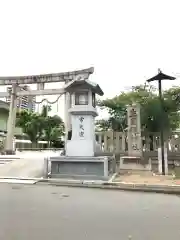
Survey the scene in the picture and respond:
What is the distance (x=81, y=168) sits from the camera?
12.0m

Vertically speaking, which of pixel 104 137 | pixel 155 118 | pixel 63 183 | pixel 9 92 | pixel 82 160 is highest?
pixel 9 92

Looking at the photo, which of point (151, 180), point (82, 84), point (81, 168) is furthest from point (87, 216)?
point (82, 84)

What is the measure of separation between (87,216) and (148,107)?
15.2 meters

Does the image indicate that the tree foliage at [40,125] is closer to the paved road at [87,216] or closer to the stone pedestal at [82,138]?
the stone pedestal at [82,138]

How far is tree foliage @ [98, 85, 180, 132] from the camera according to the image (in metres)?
19.1

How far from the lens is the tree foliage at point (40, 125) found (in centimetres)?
4016

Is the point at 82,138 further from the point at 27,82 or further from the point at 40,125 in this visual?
the point at 40,125

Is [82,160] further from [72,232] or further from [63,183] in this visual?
[72,232]

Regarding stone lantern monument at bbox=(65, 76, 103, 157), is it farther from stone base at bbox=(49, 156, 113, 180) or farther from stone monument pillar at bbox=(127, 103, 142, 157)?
stone monument pillar at bbox=(127, 103, 142, 157)

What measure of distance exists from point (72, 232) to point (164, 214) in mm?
2513

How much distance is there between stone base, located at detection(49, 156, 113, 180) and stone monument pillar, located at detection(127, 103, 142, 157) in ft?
11.7

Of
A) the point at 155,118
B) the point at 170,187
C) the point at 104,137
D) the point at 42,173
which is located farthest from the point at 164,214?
the point at 155,118

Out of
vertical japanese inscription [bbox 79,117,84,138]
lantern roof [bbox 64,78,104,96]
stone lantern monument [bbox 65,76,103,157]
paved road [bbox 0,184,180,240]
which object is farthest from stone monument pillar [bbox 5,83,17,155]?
paved road [bbox 0,184,180,240]

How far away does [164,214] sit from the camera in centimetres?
604
